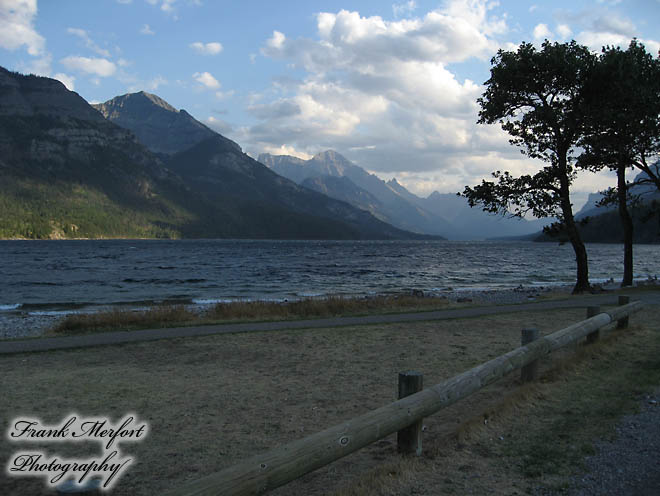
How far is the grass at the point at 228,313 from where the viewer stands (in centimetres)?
1761

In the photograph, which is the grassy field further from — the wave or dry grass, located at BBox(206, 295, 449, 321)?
the wave

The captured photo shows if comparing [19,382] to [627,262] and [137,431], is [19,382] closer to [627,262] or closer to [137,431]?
[137,431]

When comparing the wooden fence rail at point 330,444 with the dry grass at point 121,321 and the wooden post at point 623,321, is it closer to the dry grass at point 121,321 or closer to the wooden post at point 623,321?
the wooden post at point 623,321

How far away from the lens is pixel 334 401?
850cm

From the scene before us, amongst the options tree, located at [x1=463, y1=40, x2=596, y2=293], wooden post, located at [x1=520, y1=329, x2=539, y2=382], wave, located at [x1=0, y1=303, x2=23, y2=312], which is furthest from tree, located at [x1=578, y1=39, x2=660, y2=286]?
wave, located at [x1=0, y1=303, x2=23, y2=312]

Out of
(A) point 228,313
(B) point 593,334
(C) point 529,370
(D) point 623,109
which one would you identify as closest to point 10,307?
(A) point 228,313

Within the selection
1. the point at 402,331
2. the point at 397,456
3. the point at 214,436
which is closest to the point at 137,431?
the point at 214,436

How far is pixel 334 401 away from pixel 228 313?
13.3 m

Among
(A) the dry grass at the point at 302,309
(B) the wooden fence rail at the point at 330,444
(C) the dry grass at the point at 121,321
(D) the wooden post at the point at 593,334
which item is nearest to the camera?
(B) the wooden fence rail at the point at 330,444

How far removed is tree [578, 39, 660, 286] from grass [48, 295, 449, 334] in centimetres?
1169

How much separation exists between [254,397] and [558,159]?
71.4ft

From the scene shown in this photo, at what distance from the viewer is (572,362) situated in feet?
32.0

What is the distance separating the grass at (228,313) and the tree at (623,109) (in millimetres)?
11690

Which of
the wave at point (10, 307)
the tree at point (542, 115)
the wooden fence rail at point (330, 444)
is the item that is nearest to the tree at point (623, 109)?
the tree at point (542, 115)
